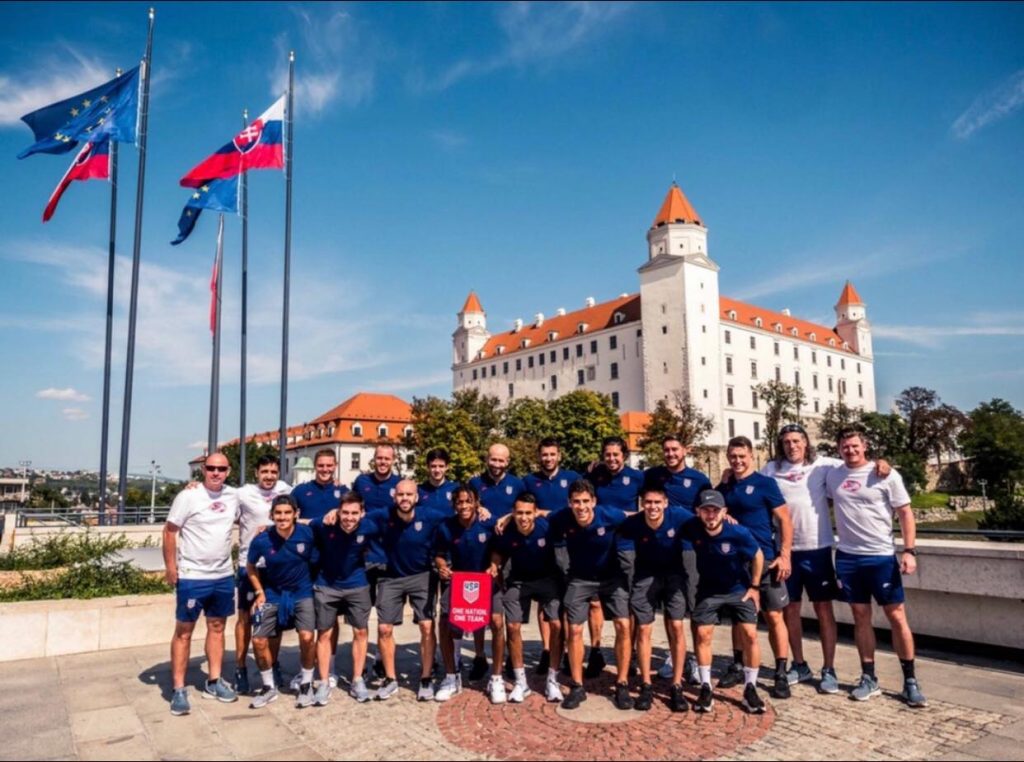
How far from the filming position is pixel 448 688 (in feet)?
21.8

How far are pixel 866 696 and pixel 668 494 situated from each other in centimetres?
242

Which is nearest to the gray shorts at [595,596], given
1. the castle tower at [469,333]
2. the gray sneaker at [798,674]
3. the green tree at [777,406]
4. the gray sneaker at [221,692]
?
the gray sneaker at [798,674]

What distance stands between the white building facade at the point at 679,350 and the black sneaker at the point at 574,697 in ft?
227

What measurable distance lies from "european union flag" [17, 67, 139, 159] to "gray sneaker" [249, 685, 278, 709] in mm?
15561

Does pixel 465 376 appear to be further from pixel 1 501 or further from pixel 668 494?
pixel 668 494

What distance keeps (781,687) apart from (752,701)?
57 cm

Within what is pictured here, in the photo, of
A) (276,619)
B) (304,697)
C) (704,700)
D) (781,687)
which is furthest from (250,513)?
(781,687)

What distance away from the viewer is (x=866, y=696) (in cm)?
626

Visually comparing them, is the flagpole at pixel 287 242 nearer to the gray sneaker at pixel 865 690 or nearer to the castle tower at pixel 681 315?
the gray sneaker at pixel 865 690

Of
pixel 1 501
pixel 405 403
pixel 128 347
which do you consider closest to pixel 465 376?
pixel 405 403

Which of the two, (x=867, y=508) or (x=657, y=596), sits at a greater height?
(x=867, y=508)

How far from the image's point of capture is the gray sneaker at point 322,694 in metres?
6.42

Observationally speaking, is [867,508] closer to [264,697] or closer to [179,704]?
[264,697]

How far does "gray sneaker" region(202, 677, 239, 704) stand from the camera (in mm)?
6535
